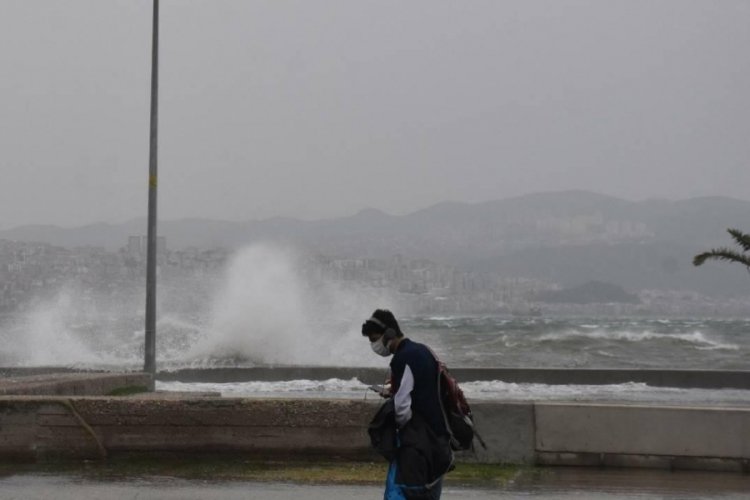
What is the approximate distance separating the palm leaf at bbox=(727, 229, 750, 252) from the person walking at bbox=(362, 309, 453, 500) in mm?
19096

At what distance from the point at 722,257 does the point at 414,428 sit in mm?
19014

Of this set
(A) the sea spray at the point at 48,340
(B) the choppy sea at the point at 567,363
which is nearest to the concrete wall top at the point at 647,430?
(B) the choppy sea at the point at 567,363

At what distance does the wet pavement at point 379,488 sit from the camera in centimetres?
865

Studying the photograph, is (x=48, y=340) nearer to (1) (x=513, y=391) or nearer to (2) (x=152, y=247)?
(1) (x=513, y=391)

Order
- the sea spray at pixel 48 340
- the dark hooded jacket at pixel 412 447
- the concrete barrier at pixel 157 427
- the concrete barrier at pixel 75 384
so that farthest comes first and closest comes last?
the sea spray at pixel 48 340
the concrete barrier at pixel 75 384
the concrete barrier at pixel 157 427
the dark hooded jacket at pixel 412 447

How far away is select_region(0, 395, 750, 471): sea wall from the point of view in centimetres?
975

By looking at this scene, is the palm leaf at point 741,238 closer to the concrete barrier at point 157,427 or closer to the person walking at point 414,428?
the concrete barrier at point 157,427

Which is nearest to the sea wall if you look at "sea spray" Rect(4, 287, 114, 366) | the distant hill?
"sea spray" Rect(4, 287, 114, 366)

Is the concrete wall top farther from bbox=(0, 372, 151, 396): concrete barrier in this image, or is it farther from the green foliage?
the green foliage

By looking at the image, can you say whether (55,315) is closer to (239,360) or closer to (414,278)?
(239,360)

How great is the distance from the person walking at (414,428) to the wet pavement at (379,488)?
2.73m

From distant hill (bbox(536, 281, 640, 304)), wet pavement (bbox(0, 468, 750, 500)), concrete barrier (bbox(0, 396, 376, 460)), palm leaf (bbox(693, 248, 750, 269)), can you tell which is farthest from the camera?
distant hill (bbox(536, 281, 640, 304))

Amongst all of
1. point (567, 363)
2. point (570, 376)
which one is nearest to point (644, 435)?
point (570, 376)

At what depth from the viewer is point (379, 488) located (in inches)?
355
